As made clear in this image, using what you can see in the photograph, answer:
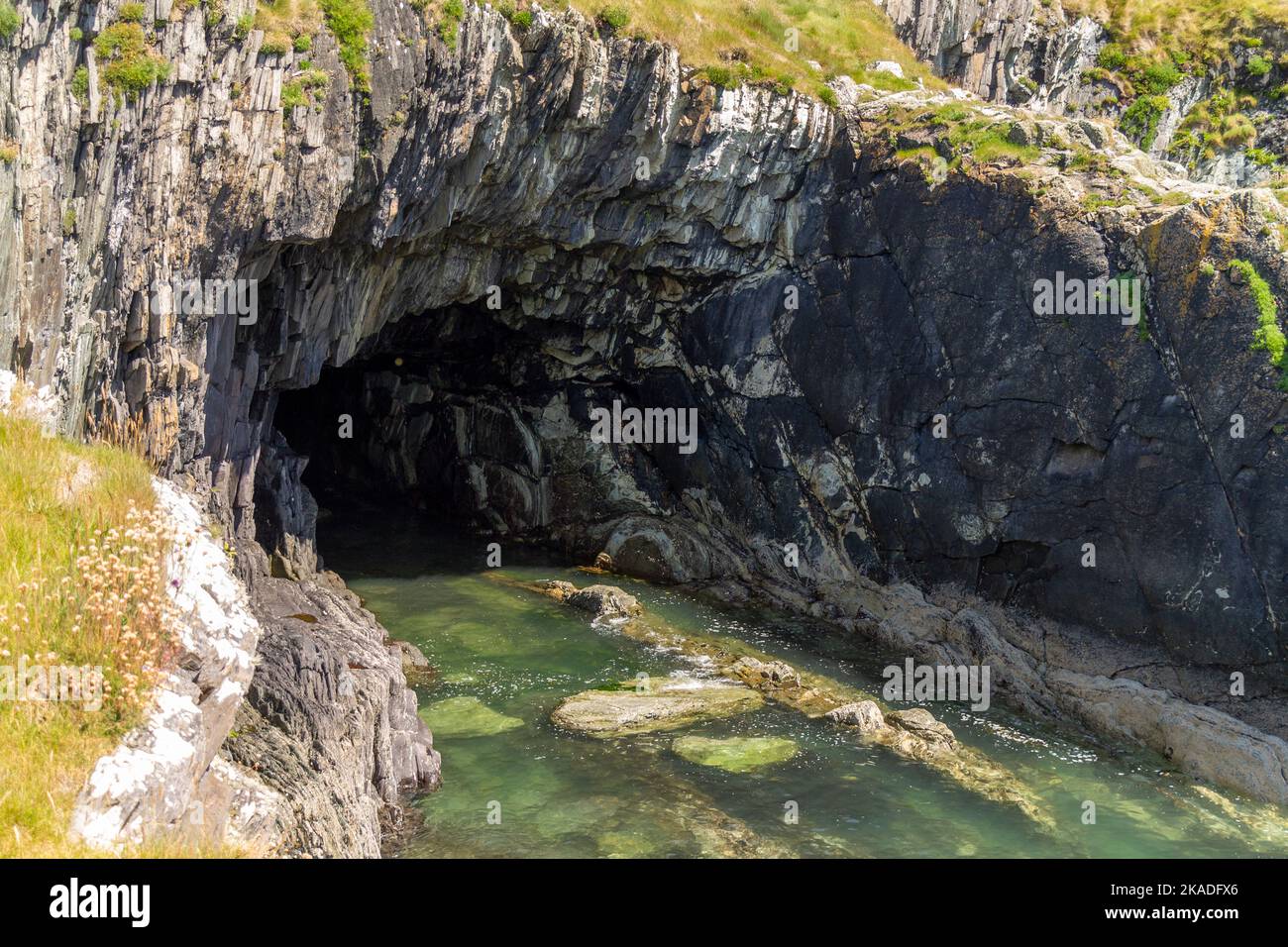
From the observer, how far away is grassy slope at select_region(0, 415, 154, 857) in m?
7.62

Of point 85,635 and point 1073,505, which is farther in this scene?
point 1073,505

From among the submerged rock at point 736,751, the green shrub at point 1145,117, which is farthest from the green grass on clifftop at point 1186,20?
the submerged rock at point 736,751

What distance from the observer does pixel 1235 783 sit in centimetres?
2102

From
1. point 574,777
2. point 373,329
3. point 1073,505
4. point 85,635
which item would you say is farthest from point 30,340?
point 1073,505

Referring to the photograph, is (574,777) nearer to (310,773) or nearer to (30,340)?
(310,773)

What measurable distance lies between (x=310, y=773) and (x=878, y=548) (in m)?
19.0

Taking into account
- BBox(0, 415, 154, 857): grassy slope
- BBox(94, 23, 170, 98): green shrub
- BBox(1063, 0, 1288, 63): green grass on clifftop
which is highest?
BBox(1063, 0, 1288, 63): green grass on clifftop

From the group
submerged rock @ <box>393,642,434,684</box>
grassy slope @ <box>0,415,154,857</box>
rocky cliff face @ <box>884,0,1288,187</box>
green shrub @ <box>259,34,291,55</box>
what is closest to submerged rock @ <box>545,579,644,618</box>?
submerged rock @ <box>393,642,434,684</box>

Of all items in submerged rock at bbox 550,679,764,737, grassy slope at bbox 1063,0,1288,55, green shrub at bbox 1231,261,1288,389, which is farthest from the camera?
grassy slope at bbox 1063,0,1288,55

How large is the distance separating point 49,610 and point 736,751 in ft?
44.5

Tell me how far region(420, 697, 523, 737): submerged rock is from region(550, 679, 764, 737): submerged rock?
1.12 meters

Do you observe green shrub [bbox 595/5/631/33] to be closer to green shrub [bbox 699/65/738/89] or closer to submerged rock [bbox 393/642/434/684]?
green shrub [bbox 699/65/738/89]

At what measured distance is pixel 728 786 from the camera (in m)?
18.3
